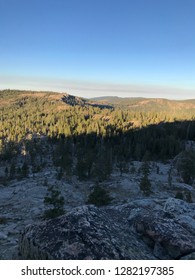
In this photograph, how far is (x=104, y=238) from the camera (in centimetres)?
1684

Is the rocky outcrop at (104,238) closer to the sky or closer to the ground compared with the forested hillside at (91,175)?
closer to the sky

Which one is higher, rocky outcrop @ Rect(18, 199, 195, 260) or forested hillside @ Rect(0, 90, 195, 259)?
rocky outcrop @ Rect(18, 199, 195, 260)

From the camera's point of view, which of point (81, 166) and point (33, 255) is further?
point (81, 166)

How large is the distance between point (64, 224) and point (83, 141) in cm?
15852

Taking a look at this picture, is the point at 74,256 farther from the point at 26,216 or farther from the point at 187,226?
the point at 26,216

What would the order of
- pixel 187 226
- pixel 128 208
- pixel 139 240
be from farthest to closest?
1. pixel 128 208
2. pixel 187 226
3. pixel 139 240

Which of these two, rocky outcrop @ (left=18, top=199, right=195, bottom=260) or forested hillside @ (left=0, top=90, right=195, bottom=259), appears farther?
forested hillside @ (left=0, top=90, right=195, bottom=259)

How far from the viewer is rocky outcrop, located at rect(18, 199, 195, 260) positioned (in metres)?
16.1

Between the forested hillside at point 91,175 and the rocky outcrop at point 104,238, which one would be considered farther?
the forested hillside at point 91,175

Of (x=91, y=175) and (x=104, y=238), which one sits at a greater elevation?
(x=104, y=238)

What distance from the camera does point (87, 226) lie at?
691 inches

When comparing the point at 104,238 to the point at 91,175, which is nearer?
the point at 104,238

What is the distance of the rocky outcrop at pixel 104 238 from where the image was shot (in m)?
16.1
